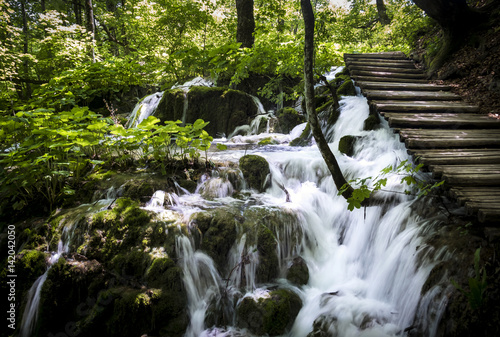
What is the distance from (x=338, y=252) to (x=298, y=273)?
847 mm

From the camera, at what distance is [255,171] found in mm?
5234

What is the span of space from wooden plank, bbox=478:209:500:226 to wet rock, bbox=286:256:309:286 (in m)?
2.09

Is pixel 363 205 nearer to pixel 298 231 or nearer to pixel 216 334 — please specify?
pixel 298 231

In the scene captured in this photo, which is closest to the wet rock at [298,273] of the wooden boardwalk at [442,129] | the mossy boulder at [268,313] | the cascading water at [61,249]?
the mossy boulder at [268,313]

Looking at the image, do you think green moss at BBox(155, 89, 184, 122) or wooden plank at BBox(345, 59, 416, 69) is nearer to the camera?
wooden plank at BBox(345, 59, 416, 69)

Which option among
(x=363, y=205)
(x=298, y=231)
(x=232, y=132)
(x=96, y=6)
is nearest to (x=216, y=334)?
(x=298, y=231)

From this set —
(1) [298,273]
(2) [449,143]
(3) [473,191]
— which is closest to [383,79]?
(2) [449,143]

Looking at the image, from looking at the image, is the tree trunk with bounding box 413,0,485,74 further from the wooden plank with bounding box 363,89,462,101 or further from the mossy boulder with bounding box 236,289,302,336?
the mossy boulder with bounding box 236,289,302,336

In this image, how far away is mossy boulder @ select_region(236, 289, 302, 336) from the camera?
10.1 feet

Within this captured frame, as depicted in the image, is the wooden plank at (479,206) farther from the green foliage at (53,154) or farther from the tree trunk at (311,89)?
the green foliage at (53,154)

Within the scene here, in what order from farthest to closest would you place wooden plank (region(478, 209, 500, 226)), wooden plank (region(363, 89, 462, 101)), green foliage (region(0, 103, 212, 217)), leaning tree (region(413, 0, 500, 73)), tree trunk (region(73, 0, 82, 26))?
tree trunk (region(73, 0, 82, 26))
leaning tree (region(413, 0, 500, 73))
wooden plank (region(363, 89, 462, 101))
green foliage (region(0, 103, 212, 217))
wooden plank (region(478, 209, 500, 226))

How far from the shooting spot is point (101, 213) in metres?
3.81

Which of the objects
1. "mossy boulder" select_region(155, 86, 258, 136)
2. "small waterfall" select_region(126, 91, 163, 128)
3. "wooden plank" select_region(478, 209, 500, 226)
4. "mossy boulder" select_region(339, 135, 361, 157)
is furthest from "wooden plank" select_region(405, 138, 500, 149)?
"small waterfall" select_region(126, 91, 163, 128)

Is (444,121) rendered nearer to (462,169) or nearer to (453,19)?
(462,169)
